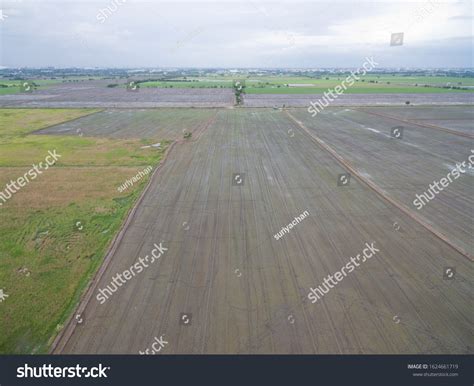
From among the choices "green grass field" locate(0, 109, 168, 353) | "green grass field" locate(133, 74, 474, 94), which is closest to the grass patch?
"green grass field" locate(0, 109, 168, 353)

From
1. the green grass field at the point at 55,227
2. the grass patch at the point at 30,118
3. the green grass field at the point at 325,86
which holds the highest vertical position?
the green grass field at the point at 325,86

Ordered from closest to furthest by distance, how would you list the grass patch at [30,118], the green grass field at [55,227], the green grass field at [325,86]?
the green grass field at [55,227] → the grass patch at [30,118] → the green grass field at [325,86]

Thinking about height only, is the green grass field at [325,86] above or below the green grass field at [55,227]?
above

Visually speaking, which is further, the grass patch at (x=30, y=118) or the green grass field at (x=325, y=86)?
the green grass field at (x=325, y=86)

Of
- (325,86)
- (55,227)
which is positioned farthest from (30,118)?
(325,86)

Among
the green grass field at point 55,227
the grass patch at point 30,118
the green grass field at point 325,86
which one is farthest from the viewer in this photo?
the green grass field at point 325,86

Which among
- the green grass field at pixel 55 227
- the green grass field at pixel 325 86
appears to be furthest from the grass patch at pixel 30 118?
the green grass field at pixel 325 86

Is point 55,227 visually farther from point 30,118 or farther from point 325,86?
point 325,86

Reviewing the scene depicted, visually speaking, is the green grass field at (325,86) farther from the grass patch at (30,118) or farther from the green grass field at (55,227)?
the green grass field at (55,227)
